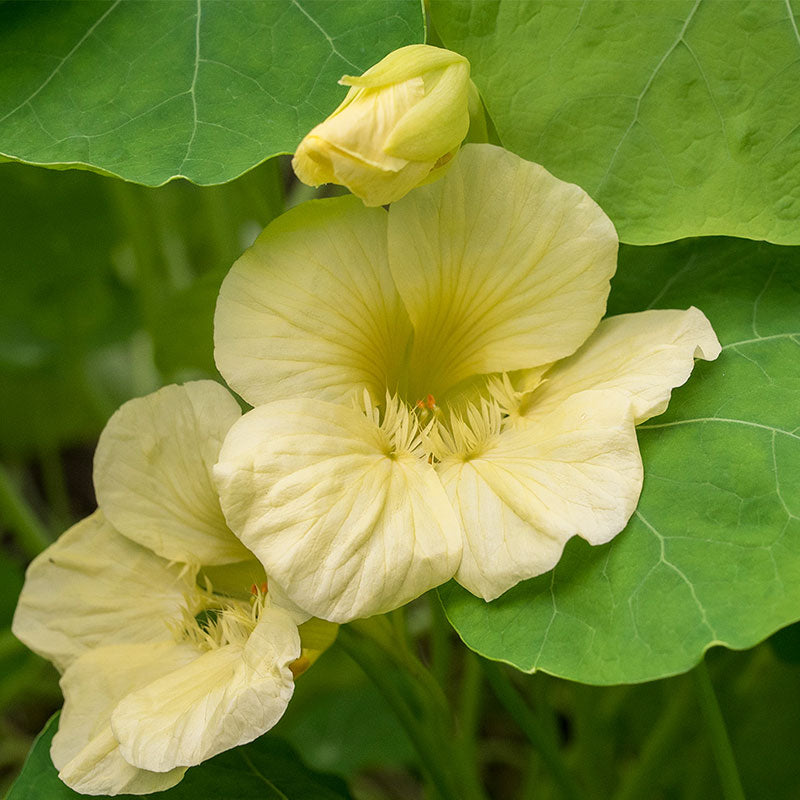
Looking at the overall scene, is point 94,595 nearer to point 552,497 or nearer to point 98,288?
point 552,497

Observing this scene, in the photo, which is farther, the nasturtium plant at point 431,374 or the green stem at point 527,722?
the green stem at point 527,722

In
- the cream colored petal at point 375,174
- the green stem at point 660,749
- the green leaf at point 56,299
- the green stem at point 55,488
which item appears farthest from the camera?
the green stem at point 55,488

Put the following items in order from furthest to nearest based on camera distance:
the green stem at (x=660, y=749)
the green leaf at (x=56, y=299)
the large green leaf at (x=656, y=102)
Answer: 1. the green leaf at (x=56, y=299)
2. the green stem at (x=660, y=749)
3. the large green leaf at (x=656, y=102)

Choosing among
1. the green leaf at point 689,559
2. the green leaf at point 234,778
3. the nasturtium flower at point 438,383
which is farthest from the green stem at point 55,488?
the green leaf at point 689,559

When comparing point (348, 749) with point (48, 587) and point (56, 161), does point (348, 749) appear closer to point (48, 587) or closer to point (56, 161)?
point (48, 587)

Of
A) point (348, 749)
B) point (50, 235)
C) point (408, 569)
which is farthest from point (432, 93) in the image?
point (348, 749)

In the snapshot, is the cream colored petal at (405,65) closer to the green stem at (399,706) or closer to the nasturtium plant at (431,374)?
the nasturtium plant at (431,374)

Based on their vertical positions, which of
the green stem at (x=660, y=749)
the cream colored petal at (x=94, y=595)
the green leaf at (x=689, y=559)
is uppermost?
the cream colored petal at (x=94, y=595)
